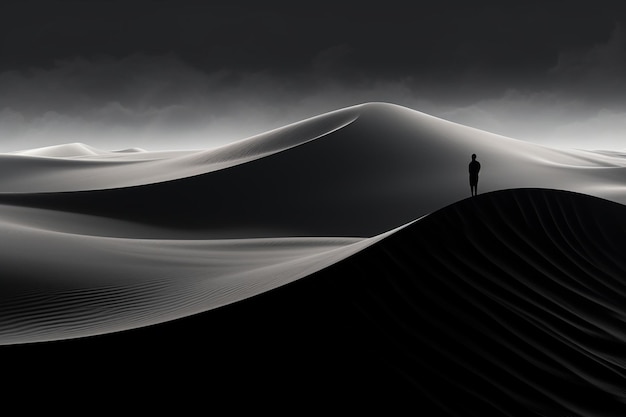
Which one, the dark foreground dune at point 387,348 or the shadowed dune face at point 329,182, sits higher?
the shadowed dune face at point 329,182

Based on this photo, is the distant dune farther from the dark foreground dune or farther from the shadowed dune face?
the shadowed dune face

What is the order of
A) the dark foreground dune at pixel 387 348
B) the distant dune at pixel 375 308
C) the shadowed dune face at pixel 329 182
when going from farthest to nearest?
the shadowed dune face at pixel 329 182 < the distant dune at pixel 375 308 < the dark foreground dune at pixel 387 348

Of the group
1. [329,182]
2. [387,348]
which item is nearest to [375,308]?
[387,348]

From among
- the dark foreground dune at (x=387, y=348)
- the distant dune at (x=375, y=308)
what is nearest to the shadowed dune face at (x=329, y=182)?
the distant dune at (x=375, y=308)

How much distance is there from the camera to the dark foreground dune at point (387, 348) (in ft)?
16.6

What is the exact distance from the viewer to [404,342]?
5.53 meters

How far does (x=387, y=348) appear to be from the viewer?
544cm

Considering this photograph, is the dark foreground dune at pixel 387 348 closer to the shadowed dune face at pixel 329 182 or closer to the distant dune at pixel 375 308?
the distant dune at pixel 375 308

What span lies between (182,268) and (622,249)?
6688 mm

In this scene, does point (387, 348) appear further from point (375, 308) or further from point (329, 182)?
point (329, 182)

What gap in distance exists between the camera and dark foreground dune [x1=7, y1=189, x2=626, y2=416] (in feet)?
16.6

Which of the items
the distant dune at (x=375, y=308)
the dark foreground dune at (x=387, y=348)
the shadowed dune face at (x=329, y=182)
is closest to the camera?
the dark foreground dune at (x=387, y=348)

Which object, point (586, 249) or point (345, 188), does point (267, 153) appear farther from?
point (586, 249)

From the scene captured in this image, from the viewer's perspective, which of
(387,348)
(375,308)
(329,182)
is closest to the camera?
(387,348)
